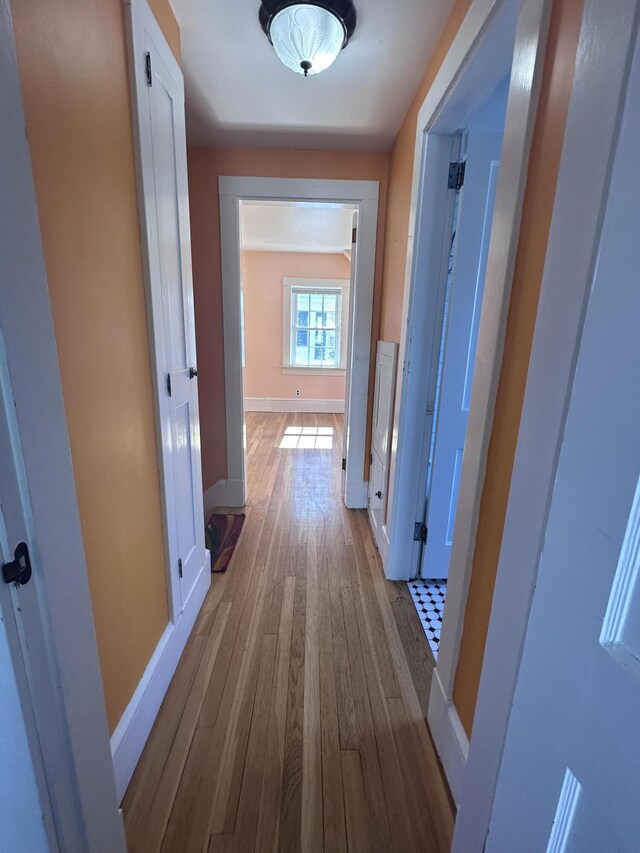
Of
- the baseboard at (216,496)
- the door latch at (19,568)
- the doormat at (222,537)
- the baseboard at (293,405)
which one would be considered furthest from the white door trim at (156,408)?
the baseboard at (293,405)

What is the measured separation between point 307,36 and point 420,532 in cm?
218

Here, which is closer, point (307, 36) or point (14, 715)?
point (14, 715)

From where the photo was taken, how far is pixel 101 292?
38.0 inches

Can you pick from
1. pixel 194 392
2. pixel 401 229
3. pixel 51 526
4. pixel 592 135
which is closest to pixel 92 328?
pixel 51 526

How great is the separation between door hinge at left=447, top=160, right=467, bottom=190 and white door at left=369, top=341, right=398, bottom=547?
754mm

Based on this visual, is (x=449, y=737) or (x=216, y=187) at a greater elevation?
(x=216, y=187)

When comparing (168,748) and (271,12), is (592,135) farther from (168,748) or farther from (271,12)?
(168,748)

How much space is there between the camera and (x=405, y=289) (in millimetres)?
1797

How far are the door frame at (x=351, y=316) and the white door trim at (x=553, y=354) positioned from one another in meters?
2.00

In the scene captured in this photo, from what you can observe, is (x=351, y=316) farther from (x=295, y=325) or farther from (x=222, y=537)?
(x=295, y=325)

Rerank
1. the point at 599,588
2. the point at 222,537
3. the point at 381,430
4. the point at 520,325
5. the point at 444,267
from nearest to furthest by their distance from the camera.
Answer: the point at 599,588 < the point at 520,325 < the point at 444,267 < the point at 381,430 < the point at 222,537

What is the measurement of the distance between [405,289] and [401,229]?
1.55 feet

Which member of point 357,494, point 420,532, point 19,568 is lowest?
point 357,494

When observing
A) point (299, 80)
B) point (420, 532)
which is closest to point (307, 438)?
point (420, 532)
